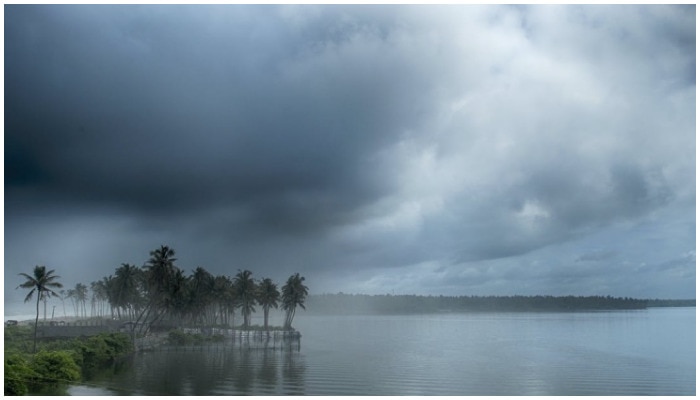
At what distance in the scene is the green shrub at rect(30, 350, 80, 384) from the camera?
158 feet

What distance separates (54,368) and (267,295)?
66.7 metres

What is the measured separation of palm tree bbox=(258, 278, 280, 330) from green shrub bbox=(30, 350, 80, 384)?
63.5 metres

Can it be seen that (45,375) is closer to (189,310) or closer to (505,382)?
(505,382)

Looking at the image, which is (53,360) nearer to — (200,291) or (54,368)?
(54,368)

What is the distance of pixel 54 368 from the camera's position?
49875 mm

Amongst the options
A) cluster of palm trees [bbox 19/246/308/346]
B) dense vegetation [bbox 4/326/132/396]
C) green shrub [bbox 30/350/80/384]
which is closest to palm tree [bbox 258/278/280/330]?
cluster of palm trees [bbox 19/246/308/346]

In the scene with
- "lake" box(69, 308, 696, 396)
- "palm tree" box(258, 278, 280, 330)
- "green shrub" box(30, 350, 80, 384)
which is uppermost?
"palm tree" box(258, 278, 280, 330)

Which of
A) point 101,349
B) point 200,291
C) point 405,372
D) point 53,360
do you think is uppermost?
point 200,291

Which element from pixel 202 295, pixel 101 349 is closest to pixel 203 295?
pixel 202 295

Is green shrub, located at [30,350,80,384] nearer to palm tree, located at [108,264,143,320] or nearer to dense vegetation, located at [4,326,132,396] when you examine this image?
dense vegetation, located at [4,326,132,396]

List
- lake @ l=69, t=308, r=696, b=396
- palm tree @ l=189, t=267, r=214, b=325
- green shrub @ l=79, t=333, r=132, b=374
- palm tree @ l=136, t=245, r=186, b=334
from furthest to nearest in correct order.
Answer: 1. palm tree @ l=189, t=267, r=214, b=325
2. palm tree @ l=136, t=245, r=186, b=334
3. green shrub @ l=79, t=333, r=132, b=374
4. lake @ l=69, t=308, r=696, b=396

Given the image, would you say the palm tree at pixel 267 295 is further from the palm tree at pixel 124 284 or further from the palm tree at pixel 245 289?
the palm tree at pixel 124 284

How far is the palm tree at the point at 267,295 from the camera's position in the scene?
380ft

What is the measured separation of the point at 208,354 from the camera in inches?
3248
